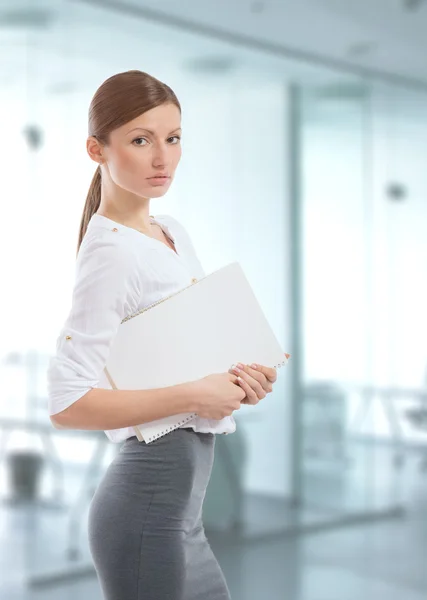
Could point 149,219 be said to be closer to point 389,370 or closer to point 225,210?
point 225,210

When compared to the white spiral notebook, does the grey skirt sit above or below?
below

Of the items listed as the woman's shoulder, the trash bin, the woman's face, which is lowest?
the trash bin

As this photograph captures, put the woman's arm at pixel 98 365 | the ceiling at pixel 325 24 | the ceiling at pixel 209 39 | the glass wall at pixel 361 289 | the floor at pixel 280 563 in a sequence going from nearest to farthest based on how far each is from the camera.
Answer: the woman's arm at pixel 98 365, the floor at pixel 280 563, the ceiling at pixel 209 39, the ceiling at pixel 325 24, the glass wall at pixel 361 289

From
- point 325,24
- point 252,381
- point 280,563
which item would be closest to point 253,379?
point 252,381

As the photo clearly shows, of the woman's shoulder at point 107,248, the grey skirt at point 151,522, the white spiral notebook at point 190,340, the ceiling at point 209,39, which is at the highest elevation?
the ceiling at point 209,39

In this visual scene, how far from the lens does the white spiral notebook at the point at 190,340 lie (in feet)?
4.17

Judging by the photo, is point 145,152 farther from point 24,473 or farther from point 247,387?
point 24,473

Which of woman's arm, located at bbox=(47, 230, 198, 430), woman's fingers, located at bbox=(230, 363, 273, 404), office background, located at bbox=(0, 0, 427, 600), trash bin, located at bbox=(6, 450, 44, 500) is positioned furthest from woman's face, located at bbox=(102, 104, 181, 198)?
trash bin, located at bbox=(6, 450, 44, 500)

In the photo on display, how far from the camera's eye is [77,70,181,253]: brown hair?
1283 millimetres

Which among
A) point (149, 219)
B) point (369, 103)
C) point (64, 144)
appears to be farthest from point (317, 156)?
point (149, 219)

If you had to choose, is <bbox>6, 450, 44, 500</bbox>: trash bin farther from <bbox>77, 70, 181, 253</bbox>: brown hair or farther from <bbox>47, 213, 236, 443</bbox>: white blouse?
<bbox>77, 70, 181, 253</bbox>: brown hair

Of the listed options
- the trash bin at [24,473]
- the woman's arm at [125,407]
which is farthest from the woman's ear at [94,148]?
the trash bin at [24,473]

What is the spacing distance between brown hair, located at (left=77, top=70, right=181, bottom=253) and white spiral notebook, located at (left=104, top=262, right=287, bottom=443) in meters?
0.24

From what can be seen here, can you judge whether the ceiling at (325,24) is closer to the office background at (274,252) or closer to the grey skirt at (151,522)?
the office background at (274,252)
